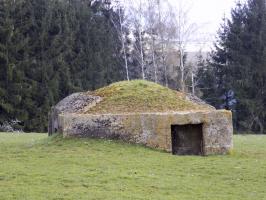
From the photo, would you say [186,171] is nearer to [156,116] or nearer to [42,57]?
[156,116]

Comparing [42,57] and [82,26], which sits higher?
[82,26]

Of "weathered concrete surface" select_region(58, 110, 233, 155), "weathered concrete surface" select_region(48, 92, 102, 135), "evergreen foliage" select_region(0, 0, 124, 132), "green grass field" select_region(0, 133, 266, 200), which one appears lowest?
"green grass field" select_region(0, 133, 266, 200)

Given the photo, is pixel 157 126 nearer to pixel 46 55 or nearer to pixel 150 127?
pixel 150 127

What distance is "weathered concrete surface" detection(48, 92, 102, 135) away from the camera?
17391mm

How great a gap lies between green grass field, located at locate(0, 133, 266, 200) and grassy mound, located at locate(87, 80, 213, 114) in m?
1.84

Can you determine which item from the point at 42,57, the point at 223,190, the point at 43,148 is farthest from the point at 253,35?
the point at 223,190

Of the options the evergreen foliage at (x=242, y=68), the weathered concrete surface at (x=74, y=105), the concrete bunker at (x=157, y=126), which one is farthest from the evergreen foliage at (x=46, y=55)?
the concrete bunker at (x=157, y=126)

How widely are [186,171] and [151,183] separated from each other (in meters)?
1.90

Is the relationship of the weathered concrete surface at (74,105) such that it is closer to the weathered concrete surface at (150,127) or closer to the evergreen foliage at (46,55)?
the weathered concrete surface at (150,127)

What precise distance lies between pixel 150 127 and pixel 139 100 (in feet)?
6.35

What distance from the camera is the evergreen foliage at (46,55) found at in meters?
40.2

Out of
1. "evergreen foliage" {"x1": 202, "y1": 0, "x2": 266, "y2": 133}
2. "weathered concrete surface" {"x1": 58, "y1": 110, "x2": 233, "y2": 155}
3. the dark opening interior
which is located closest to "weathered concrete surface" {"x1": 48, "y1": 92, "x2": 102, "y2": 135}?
"weathered concrete surface" {"x1": 58, "y1": 110, "x2": 233, "y2": 155}

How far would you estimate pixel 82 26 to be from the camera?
48281 mm

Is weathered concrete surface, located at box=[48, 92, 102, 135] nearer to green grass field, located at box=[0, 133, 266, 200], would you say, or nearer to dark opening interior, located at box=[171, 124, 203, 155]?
green grass field, located at box=[0, 133, 266, 200]
